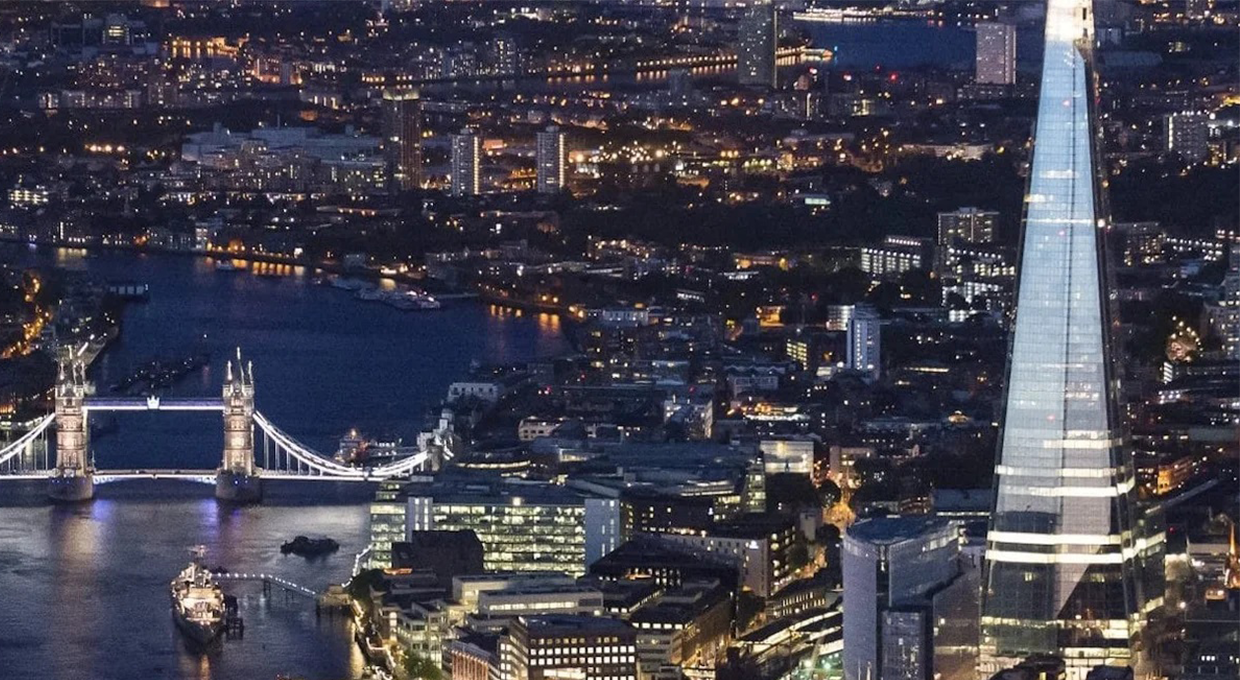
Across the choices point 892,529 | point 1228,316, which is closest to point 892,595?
point 892,529

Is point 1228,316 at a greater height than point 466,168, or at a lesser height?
lesser

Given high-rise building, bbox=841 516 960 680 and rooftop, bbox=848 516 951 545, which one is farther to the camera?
rooftop, bbox=848 516 951 545

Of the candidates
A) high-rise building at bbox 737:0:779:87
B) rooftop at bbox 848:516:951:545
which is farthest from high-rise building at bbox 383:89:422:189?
rooftop at bbox 848:516:951:545

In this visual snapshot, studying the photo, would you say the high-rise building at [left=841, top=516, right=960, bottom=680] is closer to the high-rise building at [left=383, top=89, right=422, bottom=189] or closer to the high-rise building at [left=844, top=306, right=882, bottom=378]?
the high-rise building at [left=844, top=306, right=882, bottom=378]

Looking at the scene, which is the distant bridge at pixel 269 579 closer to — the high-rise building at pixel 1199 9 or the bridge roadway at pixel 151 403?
the bridge roadway at pixel 151 403

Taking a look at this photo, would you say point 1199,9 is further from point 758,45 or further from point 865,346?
point 865,346

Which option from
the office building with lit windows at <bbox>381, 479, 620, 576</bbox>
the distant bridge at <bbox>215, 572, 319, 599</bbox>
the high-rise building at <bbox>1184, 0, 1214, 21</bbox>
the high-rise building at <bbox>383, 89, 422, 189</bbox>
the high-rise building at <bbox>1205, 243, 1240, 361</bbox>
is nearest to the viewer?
the distant bridge at <bbox>215, 572, 319, 599</bbox>

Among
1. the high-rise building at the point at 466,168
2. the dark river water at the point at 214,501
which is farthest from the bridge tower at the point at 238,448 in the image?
the high-rise building at the point at 466,168
